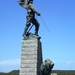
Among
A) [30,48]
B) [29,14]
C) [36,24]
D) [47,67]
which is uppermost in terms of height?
[29,14]

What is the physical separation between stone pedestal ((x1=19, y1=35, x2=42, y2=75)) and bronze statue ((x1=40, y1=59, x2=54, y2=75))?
1.31 feet

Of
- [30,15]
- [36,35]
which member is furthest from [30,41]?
[30,15]

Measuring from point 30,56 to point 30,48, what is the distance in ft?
1.79

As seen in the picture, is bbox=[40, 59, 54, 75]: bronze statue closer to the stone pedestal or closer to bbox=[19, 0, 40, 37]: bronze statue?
the stone pedestal

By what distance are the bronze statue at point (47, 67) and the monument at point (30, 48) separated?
64 mm

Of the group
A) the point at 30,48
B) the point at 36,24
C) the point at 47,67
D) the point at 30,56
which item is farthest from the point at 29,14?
the point at 47,67

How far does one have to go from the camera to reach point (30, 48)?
17.3 meters

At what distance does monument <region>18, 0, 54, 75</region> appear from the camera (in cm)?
1702

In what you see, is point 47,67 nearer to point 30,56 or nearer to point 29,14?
point 30,56

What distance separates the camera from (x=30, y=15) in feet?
58.2

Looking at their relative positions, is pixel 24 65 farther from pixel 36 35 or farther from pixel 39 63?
pixel 36 35

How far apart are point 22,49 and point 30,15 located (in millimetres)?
2404

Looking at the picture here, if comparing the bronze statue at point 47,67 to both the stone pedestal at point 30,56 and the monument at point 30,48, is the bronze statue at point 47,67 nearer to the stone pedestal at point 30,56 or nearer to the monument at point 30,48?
the monument at point 30,48

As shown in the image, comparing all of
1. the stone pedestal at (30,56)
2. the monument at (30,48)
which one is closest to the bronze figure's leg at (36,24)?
the monument at (30,48)
